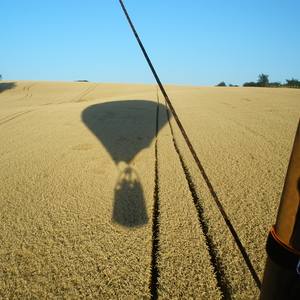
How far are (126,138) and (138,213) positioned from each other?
379 cm

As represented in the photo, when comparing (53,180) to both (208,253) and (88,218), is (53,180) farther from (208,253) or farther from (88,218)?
(208,253)

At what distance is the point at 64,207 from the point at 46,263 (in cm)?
111

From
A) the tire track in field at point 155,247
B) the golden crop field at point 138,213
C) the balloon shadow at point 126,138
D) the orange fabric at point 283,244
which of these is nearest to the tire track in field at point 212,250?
the golden crop field at point 138,213

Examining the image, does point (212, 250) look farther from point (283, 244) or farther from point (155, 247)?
point (283, 244)

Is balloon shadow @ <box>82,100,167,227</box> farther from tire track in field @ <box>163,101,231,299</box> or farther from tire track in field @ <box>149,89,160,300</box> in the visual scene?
tire track in field @ <box>163,101,231,299</box>

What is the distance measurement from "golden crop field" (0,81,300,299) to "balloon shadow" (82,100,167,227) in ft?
0.10

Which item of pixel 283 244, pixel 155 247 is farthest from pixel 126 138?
pixel 283 244

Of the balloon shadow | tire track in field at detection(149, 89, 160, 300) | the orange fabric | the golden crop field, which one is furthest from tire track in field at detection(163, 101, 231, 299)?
the orange fabric

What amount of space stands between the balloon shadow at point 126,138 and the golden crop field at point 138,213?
3cm

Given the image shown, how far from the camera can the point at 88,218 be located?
12.1 ft

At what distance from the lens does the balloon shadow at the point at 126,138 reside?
12.6ft

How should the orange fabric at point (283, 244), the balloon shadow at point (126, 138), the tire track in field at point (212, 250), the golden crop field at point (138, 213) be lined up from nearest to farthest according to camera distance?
the orange fabric at point (283, 244)
the tire track in field at point (212, 250)
the golden crop field at point (138, 213)
the balloon shadow at point (126, 138)

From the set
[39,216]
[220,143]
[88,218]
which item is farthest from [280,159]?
[39,216]

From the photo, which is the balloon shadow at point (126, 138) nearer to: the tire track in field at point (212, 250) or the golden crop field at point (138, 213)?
the golden crop field at point (138, 213)
